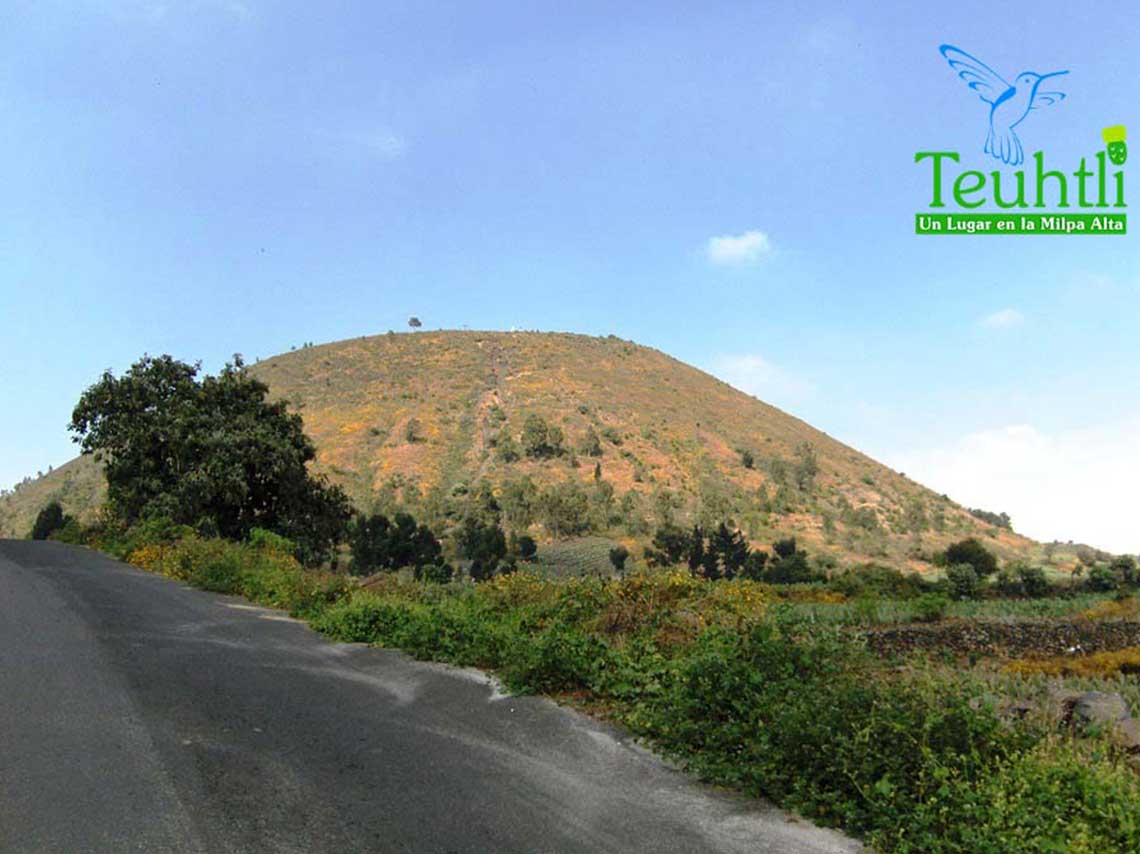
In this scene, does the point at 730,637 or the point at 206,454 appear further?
the point at 206,454

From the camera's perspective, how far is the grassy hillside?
52500 millimetres

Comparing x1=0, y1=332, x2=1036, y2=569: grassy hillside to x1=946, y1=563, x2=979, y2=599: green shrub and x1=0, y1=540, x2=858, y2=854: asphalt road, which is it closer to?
x1=946, y1=563, x2=979, y2=599: green shrub

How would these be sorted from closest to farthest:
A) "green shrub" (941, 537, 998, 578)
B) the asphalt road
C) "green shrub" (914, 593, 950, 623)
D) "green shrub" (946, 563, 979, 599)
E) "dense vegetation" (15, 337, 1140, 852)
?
the asphalt road → "dense vegetation" (15, 337, 1140, 852) → "green shrub" (914, 593, 950, 623) → "green shrub" (946, 563, 979, 599) → "green shrub" (941, 537, 998, 578)

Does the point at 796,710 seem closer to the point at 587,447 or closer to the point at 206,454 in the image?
the point at 206,454

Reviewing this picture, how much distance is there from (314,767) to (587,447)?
55014mm

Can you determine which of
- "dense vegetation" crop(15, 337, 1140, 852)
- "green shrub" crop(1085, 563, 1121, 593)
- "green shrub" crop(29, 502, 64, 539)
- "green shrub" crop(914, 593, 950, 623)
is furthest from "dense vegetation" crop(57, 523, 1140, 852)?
"green shrub" crop(29, 502, 64, 539)

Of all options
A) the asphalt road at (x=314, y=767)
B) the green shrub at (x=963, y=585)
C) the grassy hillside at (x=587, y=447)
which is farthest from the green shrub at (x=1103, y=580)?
the asphalt road at (x=314, y=767)

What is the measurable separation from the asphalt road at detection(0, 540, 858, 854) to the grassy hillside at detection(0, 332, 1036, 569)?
3650 cm

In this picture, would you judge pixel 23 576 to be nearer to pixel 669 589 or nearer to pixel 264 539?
pixel 264 539

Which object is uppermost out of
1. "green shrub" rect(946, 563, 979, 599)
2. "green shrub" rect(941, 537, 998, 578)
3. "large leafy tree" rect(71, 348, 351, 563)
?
"large leafy tree" rect(71, 348, 351, 563)

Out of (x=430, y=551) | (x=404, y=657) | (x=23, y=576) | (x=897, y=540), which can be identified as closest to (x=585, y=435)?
(x=897, y=540)

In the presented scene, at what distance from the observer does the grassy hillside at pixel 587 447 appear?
2067 inches

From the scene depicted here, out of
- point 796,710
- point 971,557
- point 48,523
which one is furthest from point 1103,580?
A: point 48,523

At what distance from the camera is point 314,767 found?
5.71 meters
